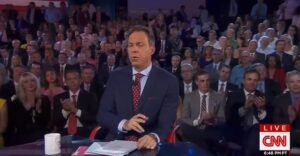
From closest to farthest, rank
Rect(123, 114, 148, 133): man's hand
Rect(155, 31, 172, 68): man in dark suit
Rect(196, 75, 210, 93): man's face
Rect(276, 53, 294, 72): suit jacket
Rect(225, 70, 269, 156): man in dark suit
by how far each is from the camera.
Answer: Rect(123, 114, 148, 133): man's hand, Rect(225, 70, 269, 156): man in dark suit, Rect(196, 75, 210, 93): man's face, Rect(276, 53, 294, 72): suit jacket, Rect(155, 31, 172, 68): man in dark suit

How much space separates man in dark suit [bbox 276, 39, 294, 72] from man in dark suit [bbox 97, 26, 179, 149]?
15.5 ft

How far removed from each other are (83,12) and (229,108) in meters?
8.38

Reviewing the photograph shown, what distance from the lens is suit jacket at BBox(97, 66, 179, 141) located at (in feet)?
8.44

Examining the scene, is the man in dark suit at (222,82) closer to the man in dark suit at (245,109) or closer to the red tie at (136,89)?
the man in dark suit at (245,109)

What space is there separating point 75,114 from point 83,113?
8 centimetres

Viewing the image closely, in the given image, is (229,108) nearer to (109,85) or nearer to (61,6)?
(109,85)

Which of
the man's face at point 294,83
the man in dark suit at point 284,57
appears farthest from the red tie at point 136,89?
the man in dark suit at point 284,57

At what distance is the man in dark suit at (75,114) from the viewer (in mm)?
4797

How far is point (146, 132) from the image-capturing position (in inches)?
101

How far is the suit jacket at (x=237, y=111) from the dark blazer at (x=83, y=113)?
1.29 m

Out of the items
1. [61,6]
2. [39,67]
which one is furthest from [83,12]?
[39,67]

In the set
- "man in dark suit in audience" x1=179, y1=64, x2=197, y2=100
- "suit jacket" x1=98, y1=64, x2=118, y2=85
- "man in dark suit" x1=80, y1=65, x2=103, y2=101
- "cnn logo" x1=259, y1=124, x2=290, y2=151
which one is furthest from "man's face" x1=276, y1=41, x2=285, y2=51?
"cnn logo" x1=259, y1=124, x2=290, y2=151

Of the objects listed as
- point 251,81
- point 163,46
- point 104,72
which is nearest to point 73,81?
point 251,81

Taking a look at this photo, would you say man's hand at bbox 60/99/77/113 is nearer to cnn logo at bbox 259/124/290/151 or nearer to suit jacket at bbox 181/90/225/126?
suit jacket at bbox 181/90/225/126
